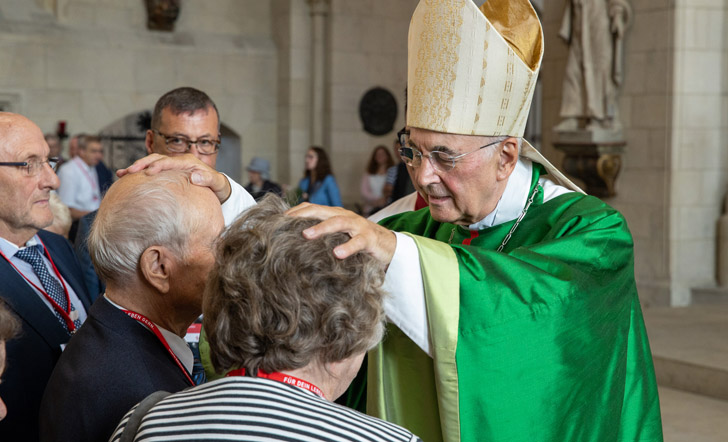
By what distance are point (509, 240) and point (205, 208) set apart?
0.71m

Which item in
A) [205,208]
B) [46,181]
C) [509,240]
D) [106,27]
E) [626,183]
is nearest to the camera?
[205,208]

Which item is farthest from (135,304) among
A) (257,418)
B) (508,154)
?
(508,154)

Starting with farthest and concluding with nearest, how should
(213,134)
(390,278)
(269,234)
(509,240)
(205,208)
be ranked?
(213,134) < (509,240) < (205,208) < (390,278) < (269,234)

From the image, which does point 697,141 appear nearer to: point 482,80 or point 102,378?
point 482,80

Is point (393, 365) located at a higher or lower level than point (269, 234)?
lower

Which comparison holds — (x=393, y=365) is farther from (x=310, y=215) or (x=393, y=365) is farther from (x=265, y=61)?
(x=265, y=61)

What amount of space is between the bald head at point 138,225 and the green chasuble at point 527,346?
1.44ft

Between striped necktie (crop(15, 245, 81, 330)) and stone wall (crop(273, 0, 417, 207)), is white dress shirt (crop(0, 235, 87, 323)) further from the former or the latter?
stone wall (crop(273, 0, 417, 207))

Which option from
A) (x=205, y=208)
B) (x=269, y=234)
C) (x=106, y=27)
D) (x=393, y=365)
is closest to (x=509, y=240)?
(x=393, y=365)

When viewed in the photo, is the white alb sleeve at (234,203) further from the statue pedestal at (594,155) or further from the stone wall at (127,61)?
the stone wall at (127,61)

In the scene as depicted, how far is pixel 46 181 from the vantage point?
2.32 metres

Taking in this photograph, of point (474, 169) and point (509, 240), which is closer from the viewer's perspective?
point (474, 169)

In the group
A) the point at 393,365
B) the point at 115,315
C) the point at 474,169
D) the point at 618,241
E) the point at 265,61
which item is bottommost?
the point at 393,365

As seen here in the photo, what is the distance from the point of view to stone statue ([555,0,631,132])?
623 cm
